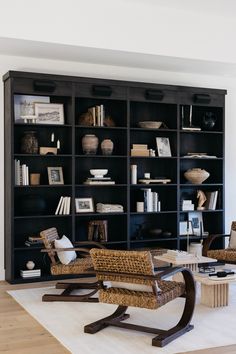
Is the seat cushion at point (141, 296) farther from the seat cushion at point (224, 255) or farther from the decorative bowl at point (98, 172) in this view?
the decorative bowl at point (98, 172)

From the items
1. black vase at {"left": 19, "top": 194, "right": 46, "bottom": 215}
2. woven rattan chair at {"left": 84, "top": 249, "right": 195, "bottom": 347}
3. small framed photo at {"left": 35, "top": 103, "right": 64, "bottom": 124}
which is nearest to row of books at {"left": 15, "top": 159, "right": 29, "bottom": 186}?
black vase at {"left": 19, "top": 194, "right": 46, "bottom": 215}

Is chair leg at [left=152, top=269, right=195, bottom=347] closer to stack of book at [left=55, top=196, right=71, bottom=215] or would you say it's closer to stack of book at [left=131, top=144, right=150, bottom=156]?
stack of book at [left=55, top=196, right=71, bottom=215]

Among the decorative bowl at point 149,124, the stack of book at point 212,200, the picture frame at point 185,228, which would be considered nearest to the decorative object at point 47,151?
the decorative bowl at point 149,124

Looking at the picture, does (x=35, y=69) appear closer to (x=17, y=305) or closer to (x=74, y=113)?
(x=74, y=113)

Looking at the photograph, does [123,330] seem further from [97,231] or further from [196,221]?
[196,221]

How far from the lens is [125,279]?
452cm

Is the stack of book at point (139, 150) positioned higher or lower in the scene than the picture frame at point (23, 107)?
lower

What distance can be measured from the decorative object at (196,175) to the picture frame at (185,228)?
614mm

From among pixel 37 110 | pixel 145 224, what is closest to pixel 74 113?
pixel 37 110

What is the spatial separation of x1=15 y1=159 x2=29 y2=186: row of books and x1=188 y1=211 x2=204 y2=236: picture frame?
262 cm

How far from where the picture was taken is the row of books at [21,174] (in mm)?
6777

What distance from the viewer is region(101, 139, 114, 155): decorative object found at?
728 centimetres

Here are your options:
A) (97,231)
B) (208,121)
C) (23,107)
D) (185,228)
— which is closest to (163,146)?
(208,121)

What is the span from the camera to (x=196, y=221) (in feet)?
26.8
